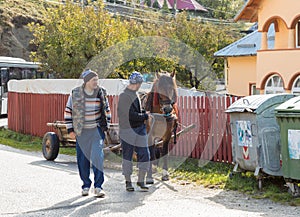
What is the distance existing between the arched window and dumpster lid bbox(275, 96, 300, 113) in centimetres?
1575

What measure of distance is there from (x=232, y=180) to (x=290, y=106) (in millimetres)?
1969

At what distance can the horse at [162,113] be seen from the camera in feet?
35.2

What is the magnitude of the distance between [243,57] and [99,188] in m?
24.8

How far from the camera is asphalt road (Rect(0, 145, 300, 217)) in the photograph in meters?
8.23

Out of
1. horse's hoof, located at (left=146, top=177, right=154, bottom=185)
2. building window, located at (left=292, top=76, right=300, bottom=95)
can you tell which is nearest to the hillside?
building window, located at (left=292, top=76, right=300, bottom=95)

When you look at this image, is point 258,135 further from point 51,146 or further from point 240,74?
point 240,74

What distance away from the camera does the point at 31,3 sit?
5747 centimetres

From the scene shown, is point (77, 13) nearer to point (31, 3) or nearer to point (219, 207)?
point (219, 207)

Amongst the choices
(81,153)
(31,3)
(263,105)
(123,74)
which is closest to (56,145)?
(81,153)

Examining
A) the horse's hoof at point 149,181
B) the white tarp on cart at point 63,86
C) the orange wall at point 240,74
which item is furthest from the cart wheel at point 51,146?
the orange wall at point 240,74

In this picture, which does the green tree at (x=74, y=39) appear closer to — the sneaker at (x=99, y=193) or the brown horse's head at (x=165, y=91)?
the brown horse's head at (x=165, y=91)

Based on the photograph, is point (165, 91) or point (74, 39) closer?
point (165, 91)

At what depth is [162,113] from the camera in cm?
1090

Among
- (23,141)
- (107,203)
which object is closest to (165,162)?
(107,203)
